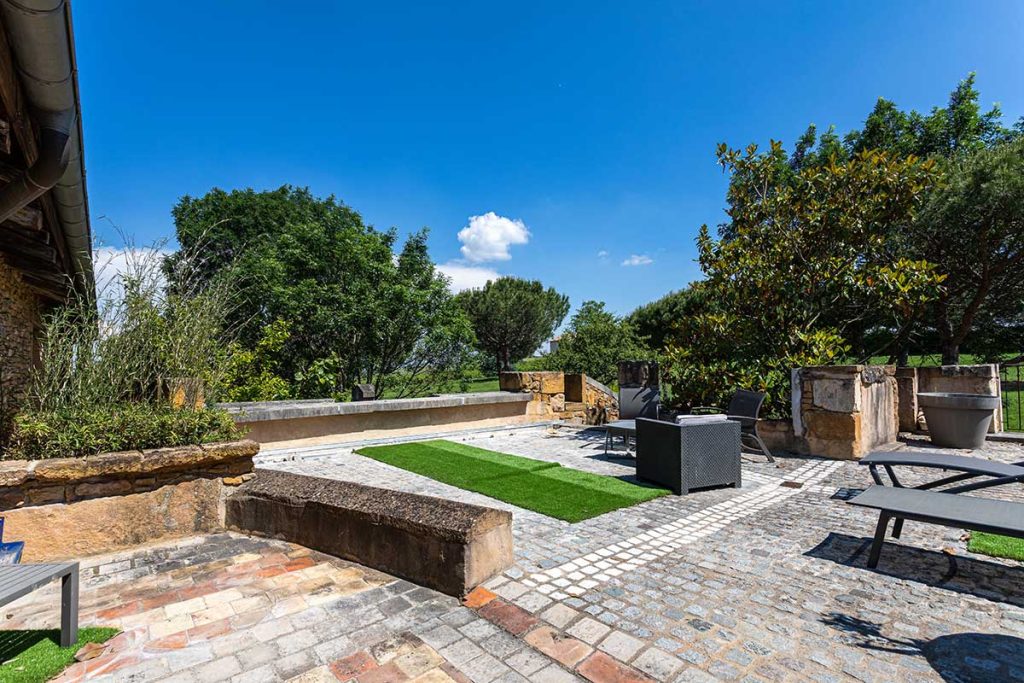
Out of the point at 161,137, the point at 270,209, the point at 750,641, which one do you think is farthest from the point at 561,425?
the point at 270,209

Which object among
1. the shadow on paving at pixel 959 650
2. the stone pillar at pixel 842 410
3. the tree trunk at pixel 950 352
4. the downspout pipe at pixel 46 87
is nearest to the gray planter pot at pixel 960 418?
the stone pillar at pixel 842 410

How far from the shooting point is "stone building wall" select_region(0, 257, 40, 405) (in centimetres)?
536

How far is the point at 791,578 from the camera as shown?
106 inches

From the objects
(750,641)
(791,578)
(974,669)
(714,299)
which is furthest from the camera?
(714,299)

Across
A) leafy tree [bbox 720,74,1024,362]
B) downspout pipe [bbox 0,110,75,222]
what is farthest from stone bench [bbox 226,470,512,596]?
leafy tree [bbox 720,74,1024,362]

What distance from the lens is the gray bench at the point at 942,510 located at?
2303mm

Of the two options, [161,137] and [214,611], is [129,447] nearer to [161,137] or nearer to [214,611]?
[214,611]

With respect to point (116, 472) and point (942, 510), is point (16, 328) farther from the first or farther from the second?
point (942, 510)

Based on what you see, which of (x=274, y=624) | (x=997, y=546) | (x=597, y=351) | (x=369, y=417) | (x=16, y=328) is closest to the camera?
(x=274, y=624)

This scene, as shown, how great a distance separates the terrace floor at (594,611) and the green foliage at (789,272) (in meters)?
4.57

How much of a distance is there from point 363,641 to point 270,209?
2075 centimetres

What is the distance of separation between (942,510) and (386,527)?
3110mm

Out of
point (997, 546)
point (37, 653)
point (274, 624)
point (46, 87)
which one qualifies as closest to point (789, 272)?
point (997, 546)

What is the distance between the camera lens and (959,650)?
6.42 feet
